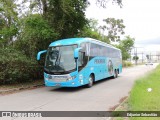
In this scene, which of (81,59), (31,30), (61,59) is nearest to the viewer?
(61,59)

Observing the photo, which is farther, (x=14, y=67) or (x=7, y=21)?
(x=7, y=21)

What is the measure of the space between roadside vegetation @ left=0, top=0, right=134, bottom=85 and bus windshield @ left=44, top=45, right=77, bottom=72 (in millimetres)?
2554

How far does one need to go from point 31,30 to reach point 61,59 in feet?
16.0

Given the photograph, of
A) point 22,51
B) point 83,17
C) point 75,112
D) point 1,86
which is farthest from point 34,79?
point 75,112

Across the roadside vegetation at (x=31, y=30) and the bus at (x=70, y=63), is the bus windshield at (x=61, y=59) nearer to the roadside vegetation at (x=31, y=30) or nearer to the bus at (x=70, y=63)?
the bus at (x=70, y=63)

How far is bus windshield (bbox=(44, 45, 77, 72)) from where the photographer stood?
44.2 ft

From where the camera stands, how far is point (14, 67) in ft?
49.3

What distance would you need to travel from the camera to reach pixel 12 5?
20.1m

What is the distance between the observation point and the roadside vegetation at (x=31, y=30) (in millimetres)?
15389

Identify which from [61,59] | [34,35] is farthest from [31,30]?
[61,59]

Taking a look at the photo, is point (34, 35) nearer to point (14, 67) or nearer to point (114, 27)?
point (14, 67)

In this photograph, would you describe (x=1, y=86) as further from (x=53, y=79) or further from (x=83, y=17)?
(x=83, y=17)

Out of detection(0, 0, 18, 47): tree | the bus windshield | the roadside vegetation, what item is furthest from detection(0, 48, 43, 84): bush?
the bus windshield

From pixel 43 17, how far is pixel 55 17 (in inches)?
45.4
